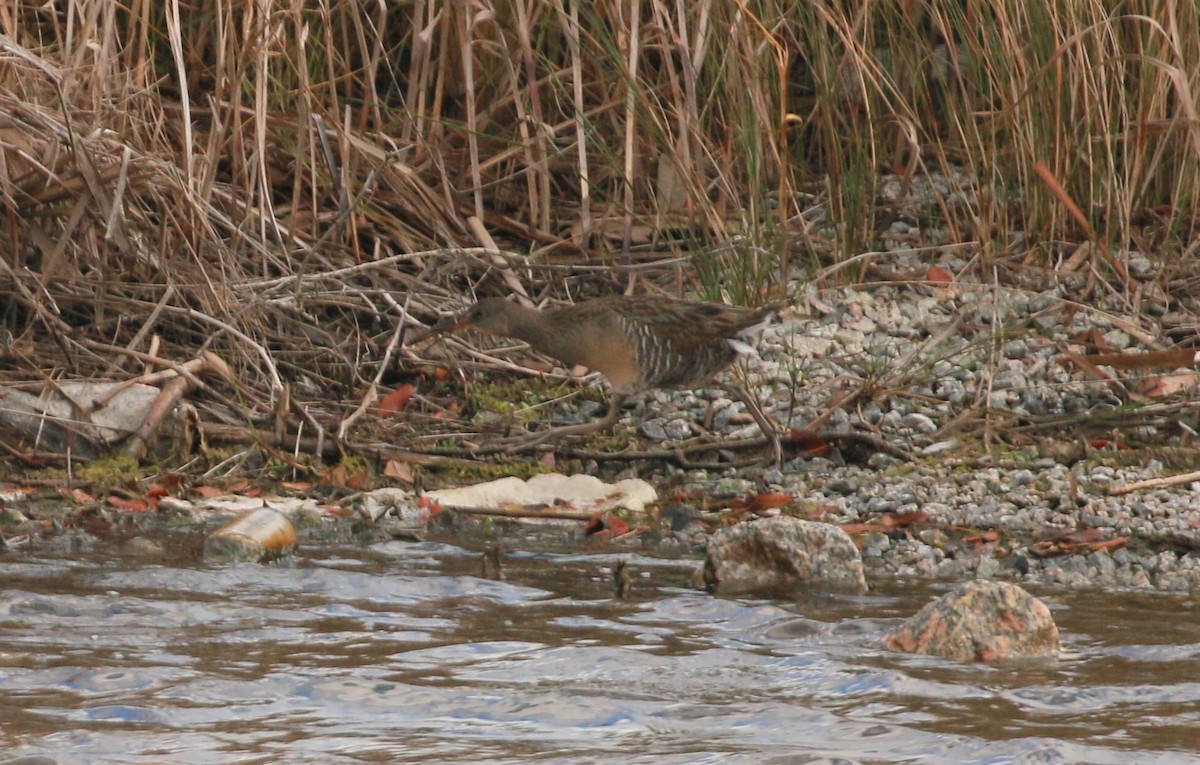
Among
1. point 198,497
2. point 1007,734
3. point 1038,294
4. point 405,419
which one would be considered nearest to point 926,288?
point 1038,294

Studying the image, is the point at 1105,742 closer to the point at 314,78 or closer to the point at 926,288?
the point at 926,288

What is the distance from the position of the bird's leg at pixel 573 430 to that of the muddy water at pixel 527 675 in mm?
1123

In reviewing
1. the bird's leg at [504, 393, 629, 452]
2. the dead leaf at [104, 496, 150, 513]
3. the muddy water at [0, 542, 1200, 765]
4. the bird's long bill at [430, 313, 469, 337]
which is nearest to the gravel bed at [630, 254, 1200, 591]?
the bird's leg at [504, 393, 629, 452]

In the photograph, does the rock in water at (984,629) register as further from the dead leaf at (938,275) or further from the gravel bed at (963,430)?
the dead leaf at (938,275)

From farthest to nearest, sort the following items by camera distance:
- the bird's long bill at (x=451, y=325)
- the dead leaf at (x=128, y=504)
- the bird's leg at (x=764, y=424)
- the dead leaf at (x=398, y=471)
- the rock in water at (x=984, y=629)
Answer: the bird's long bill at (x=451, y=325) → the bird's leg at (x=764, y=424) → the dead leaf at (x=398, y=471) → the dead leaf at (x=128, y=504) → the rock in water at (x=984, y=629)

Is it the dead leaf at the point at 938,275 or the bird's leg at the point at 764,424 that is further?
the dead leaf at the point at 938,275

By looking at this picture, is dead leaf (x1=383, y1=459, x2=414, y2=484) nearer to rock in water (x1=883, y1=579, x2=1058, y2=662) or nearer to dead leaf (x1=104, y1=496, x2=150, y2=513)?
dead leaf (x1=104, y1=496, x2=150, y2=513)

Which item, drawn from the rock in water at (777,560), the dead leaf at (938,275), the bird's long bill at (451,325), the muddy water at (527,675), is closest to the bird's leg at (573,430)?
the bird's long bill at (451,325)

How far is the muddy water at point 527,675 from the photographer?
2873 mm

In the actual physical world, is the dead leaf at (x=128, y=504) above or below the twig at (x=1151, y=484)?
below

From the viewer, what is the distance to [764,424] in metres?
5.37

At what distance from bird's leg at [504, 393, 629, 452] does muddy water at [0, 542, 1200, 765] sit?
3.68ft

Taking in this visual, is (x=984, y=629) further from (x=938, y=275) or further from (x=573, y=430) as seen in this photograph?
(x=938, y=275)

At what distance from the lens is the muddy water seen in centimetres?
287
